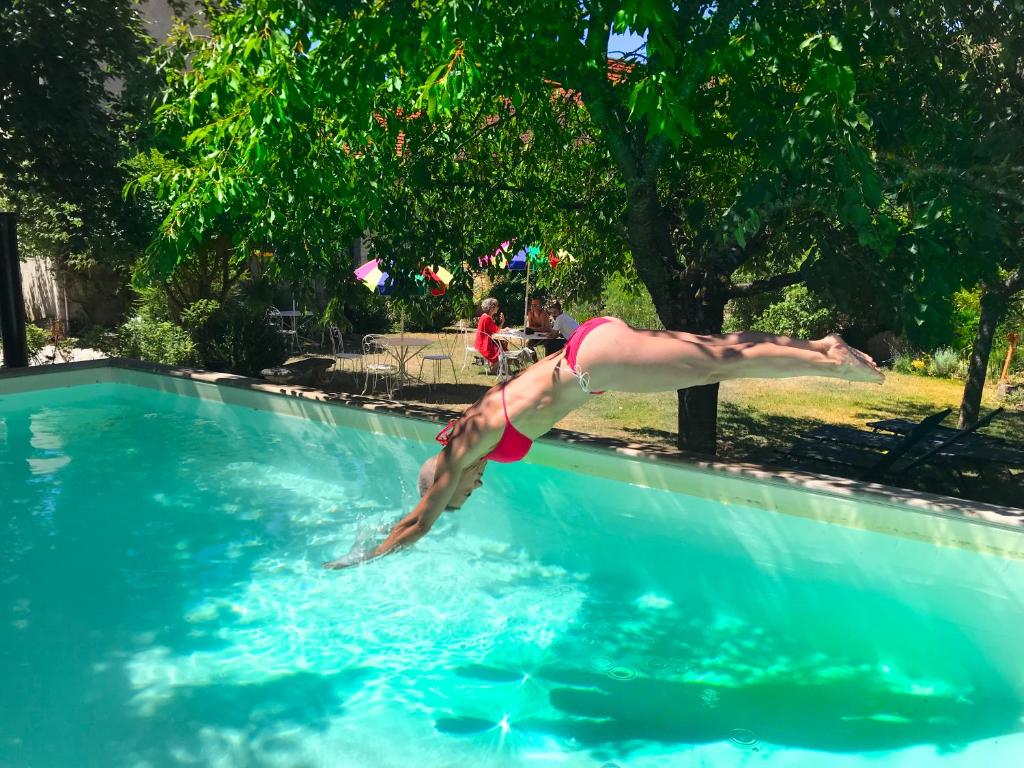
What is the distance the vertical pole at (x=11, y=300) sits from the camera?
36.6ft

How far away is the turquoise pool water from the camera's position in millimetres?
4195

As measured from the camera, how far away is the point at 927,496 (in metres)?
5.76

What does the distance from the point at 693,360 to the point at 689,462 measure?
314 centimetres

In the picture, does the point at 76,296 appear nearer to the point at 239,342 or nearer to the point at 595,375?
the point at 239,342

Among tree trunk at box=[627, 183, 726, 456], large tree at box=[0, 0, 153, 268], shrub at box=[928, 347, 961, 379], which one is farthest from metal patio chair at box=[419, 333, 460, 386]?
shrub at box=[928, 347, 961, 379]

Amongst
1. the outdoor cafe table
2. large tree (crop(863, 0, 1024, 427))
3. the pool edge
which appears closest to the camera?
large tree (crop(863, 0, 1024, 427))

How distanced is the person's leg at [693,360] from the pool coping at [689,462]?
2.41m

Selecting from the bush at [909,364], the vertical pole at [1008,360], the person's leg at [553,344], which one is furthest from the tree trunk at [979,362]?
the person's leg at [553,344]

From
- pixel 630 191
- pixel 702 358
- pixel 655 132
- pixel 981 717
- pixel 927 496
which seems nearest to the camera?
pixel 702 358

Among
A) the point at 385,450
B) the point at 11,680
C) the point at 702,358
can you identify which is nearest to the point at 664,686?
the point at 702,358

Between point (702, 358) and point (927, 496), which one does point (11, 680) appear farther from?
point (927, 496)

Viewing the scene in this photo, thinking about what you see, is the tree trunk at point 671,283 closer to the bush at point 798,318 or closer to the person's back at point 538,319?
the person's back at point 538,319

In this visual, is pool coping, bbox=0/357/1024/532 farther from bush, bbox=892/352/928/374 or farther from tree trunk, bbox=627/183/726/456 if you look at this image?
bush, bbox=892/352/928/374

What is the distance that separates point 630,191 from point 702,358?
3533 mm
